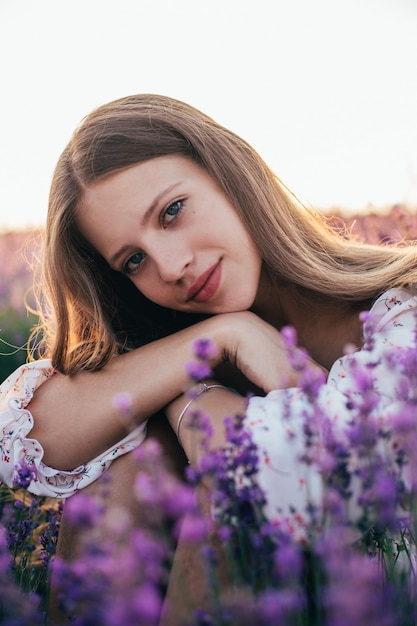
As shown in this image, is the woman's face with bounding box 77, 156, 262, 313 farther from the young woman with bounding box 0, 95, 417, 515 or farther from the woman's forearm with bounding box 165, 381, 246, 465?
the woman's forearm with bounding box 165, 381, 246, 465

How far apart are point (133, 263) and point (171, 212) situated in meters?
0.29

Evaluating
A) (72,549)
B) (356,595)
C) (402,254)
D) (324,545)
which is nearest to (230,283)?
(402,254)

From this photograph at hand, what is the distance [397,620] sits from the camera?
1013 mm

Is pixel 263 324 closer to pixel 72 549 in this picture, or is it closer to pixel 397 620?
pixel 72 549

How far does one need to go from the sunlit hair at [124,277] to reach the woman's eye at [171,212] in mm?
211

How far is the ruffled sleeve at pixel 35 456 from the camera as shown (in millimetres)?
2186

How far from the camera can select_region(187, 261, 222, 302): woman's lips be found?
7.48 ft

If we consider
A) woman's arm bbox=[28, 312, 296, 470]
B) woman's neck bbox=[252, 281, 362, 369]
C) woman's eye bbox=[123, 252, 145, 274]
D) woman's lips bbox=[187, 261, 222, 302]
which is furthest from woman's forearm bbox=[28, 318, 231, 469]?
woman's neck bbox=[252, 281, 362, 369]

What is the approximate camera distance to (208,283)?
228 centimetres

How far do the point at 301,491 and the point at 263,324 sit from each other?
2.80 feet

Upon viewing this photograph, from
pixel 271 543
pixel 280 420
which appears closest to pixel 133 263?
pixel 280 420

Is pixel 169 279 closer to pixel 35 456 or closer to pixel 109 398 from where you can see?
pixel 109 398

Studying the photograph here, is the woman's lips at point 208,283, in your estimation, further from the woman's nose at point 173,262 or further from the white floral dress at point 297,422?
the white floral dress at point 297,422

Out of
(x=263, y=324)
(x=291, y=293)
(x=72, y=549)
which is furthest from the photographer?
(x=291, y=293)
